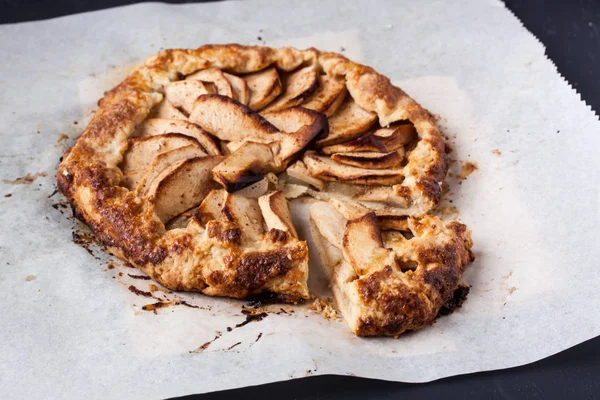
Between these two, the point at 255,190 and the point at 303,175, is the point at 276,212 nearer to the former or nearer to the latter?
the point at 255,190

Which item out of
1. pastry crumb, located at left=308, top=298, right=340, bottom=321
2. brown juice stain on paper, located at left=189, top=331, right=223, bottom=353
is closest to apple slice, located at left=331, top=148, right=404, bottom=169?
pastry crumb, located at left=308, top=298, right=340, bottom=321

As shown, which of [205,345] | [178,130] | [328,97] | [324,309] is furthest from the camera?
[328,97]

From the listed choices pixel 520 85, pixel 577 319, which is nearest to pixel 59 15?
pixel 520 85

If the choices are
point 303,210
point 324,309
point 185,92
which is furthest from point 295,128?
point 324,309

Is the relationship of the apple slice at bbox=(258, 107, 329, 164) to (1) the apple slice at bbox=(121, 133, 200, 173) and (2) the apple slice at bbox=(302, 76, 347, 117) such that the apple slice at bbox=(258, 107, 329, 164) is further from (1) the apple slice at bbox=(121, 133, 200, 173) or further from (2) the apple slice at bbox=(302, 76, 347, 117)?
(1) the apple slice at bbox=(121, 133, 200, 173)

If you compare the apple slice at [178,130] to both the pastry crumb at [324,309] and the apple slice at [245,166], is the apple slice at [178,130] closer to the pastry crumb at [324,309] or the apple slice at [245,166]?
the apple slice at [245,166]

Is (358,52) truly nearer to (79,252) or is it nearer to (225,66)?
(225,66)
